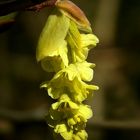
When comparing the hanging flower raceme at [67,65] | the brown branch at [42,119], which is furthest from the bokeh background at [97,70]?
the hanging flower raceme at [67,65]

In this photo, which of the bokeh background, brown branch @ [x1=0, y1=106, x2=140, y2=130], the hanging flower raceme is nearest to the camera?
the hanging flower raceme

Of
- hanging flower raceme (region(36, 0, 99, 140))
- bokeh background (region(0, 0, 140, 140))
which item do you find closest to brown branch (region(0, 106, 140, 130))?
bokeh background (region(0, 0, 140, 140))

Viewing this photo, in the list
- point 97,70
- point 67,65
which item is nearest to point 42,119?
point 97,70

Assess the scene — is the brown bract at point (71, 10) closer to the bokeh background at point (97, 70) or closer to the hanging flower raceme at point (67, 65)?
the hanging flower raceme at point (67, 65)

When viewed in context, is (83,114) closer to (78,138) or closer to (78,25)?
(78,138)

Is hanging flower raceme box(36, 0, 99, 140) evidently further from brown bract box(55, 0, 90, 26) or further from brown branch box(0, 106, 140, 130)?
brown branch box(0, 106, 140, 130)

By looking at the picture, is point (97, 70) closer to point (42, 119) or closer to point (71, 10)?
point (42, 119)

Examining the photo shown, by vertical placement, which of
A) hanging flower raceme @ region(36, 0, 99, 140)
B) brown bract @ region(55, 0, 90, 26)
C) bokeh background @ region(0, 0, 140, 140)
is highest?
brown bract @ region(55, 0, 90, 26)
